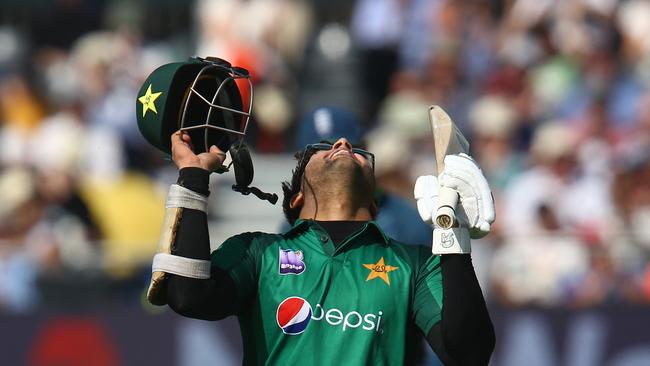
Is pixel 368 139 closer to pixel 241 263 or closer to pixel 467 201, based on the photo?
pixel 241 263

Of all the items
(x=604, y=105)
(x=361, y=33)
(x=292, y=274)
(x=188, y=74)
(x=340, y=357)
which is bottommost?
(x=340, y=357)

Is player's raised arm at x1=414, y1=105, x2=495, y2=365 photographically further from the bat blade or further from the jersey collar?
the jersey collar

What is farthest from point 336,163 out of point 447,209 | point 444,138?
point 447,209

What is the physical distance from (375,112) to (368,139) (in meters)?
1.28

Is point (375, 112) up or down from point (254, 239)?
up

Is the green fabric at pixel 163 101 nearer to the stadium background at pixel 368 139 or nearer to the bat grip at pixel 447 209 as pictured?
the bat grip at pixel 447 209

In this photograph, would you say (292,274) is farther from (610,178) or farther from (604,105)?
(604,105)

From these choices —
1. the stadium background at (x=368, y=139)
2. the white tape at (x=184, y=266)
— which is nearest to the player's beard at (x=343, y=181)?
the white tape at (x=184, y=266)

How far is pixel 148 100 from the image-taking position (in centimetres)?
412

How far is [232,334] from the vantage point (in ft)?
28.6

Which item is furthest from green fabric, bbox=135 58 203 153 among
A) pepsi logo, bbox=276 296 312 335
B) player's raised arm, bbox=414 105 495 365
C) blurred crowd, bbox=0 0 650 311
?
blurred crowd, bbox=0 0 650 311

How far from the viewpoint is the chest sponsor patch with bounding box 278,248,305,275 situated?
399cm

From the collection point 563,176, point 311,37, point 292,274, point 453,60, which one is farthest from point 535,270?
point 292,274

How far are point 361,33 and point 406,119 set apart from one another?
1282mm
